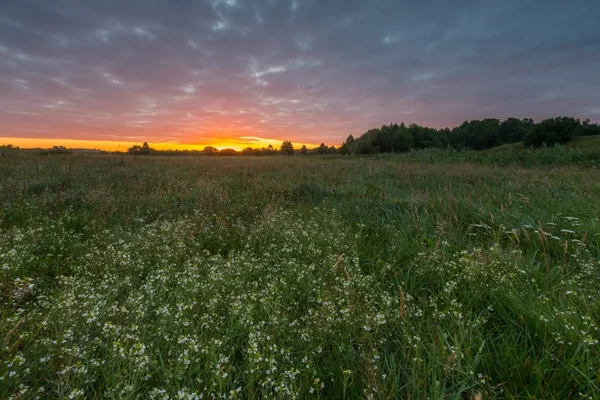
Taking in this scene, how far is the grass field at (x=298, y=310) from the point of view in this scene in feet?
5.53

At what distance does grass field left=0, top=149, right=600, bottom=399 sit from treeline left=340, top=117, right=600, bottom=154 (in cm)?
3578

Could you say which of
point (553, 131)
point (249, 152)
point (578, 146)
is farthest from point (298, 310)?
point (553, 131)

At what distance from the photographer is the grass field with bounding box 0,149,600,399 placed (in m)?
1.69

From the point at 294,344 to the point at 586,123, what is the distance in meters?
94.2

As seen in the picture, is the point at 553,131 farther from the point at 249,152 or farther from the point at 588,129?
the point at 249,152

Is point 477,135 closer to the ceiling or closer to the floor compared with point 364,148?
closer to the ceiling

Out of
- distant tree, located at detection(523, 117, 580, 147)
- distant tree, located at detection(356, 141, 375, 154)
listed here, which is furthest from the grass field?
distant tree, located at detection(523, 117, 580, 147)

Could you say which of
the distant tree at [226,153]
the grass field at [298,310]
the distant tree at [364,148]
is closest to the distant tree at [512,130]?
the distant tree at [364,148]

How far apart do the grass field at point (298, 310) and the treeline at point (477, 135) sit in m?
35.8

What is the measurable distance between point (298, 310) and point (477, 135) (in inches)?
3269

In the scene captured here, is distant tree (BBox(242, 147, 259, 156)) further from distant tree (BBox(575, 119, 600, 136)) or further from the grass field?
distant tree (BBox(575, 119, 600, 136))

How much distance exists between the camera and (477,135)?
67.9 metres

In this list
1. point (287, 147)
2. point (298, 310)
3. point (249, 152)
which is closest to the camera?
point (298, 310)

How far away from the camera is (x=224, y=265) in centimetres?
319
